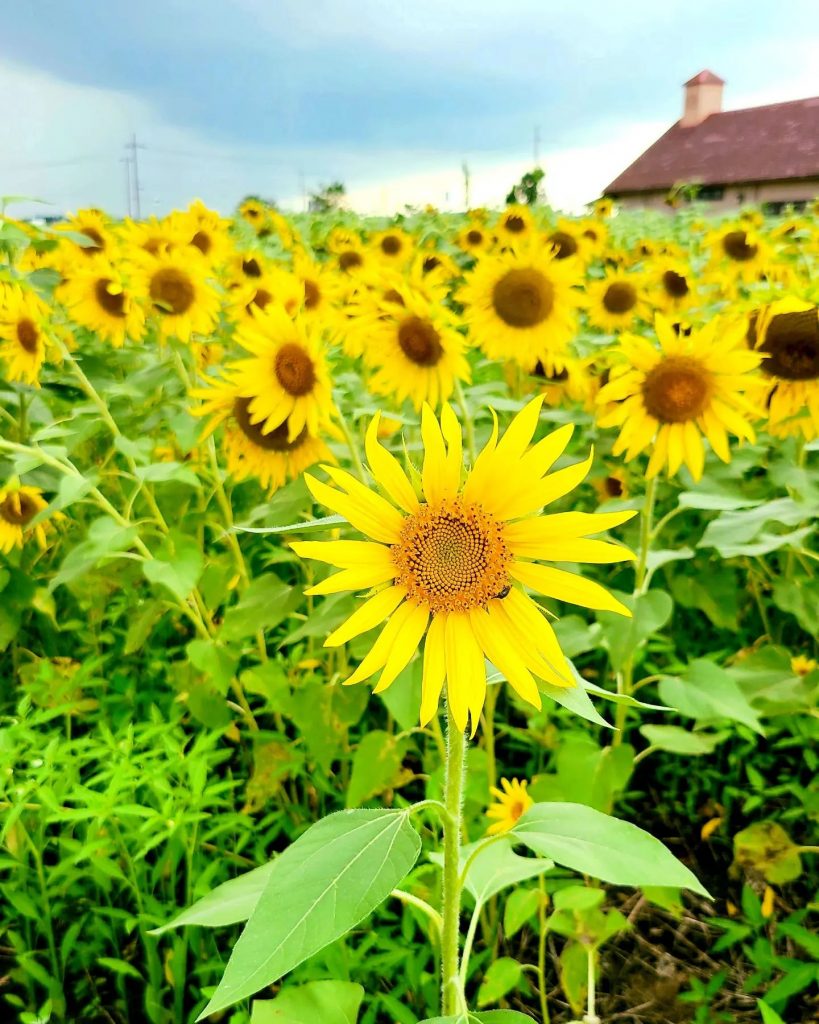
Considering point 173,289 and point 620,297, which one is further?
point 620,297

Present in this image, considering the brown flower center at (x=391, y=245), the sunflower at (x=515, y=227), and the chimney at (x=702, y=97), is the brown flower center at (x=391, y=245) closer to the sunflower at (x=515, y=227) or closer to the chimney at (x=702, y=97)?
the sunflower at (x=515, y=227)

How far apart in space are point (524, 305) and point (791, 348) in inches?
33.6

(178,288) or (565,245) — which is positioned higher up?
(565,245)

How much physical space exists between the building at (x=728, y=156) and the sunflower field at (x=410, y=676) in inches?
847

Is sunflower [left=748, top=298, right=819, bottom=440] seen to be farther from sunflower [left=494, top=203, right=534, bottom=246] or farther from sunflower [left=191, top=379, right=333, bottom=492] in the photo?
sunflower [left=494, top=203, right=534, bottom=246]

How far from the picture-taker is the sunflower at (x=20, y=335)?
2088mm

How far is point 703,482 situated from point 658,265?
64.5 inches

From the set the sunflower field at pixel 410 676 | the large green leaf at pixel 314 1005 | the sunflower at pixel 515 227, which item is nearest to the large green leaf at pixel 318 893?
the sunflower field at pixel 410 676

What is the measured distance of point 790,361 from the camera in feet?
5.68

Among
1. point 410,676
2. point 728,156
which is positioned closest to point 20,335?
point 410,676

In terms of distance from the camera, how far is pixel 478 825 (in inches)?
59.6

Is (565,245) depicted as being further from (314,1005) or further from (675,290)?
(314,1005)

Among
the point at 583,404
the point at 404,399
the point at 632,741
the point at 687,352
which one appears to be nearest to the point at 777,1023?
the point at 632,741

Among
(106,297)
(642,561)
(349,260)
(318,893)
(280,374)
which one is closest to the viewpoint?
(318,893)
